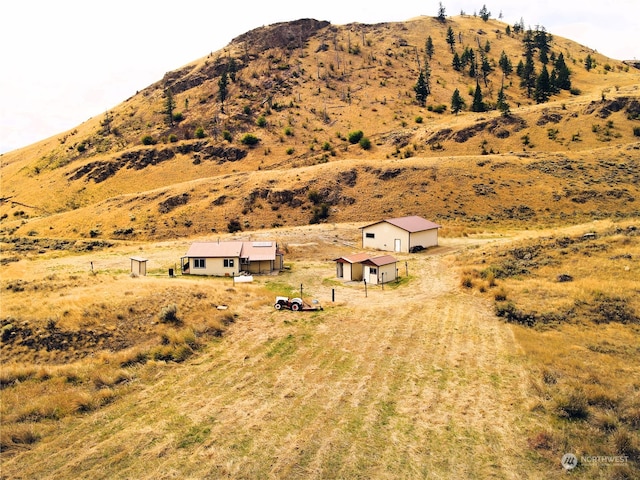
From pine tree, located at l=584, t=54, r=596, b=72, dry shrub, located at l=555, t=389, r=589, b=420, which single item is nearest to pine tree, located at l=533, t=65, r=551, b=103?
pine tree, located at l=584, t=54, r=596, b=72

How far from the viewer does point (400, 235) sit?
2163 inches

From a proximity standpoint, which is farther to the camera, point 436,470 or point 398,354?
point 398,354

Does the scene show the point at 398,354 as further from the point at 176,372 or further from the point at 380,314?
the point at 176,372

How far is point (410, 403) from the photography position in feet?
57.8

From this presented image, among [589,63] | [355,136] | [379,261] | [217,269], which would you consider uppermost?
[589,63]

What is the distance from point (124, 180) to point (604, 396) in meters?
102

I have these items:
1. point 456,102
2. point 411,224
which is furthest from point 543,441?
point 456,102

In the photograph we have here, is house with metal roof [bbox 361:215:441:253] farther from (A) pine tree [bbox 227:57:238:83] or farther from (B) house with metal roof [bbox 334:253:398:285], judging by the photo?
(A) pine tree [bbox 227:57:238:83]

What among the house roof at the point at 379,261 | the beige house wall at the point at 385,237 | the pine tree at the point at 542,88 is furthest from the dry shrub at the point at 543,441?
the pine tree at the point at 542,88

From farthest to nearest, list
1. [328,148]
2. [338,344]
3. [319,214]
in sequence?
[328,148]
[319,214]
[338,344]

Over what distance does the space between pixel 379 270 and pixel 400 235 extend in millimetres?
16081

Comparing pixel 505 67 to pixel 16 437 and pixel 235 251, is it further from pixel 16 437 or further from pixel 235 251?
pixel 16 437

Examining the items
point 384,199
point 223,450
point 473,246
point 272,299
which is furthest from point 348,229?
point 223,450

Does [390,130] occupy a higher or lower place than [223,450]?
higher
